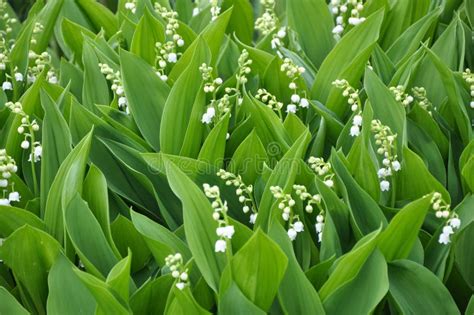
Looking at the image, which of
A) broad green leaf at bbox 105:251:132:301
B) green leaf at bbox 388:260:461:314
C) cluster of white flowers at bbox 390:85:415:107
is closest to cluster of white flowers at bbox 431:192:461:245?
green leaf at bbox 388:260:461:314

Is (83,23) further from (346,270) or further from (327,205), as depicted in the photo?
(346,270)

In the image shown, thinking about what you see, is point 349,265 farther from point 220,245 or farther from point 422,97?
point 422,97

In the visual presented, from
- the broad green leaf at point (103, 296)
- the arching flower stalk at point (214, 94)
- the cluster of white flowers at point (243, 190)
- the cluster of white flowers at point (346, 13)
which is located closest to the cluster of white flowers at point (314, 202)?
the cluster of white flowers at point (243, 190)

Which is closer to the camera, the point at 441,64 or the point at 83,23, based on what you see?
the point at 441,64

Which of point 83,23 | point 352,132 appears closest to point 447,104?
point 352,132

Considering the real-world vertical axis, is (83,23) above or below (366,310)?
above

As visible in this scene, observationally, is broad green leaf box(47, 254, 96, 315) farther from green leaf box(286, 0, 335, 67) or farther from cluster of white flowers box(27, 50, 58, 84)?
green leaf box(286, 0, 335, 67)

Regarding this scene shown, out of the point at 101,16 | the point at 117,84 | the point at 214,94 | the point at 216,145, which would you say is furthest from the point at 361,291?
the point at 101,16
